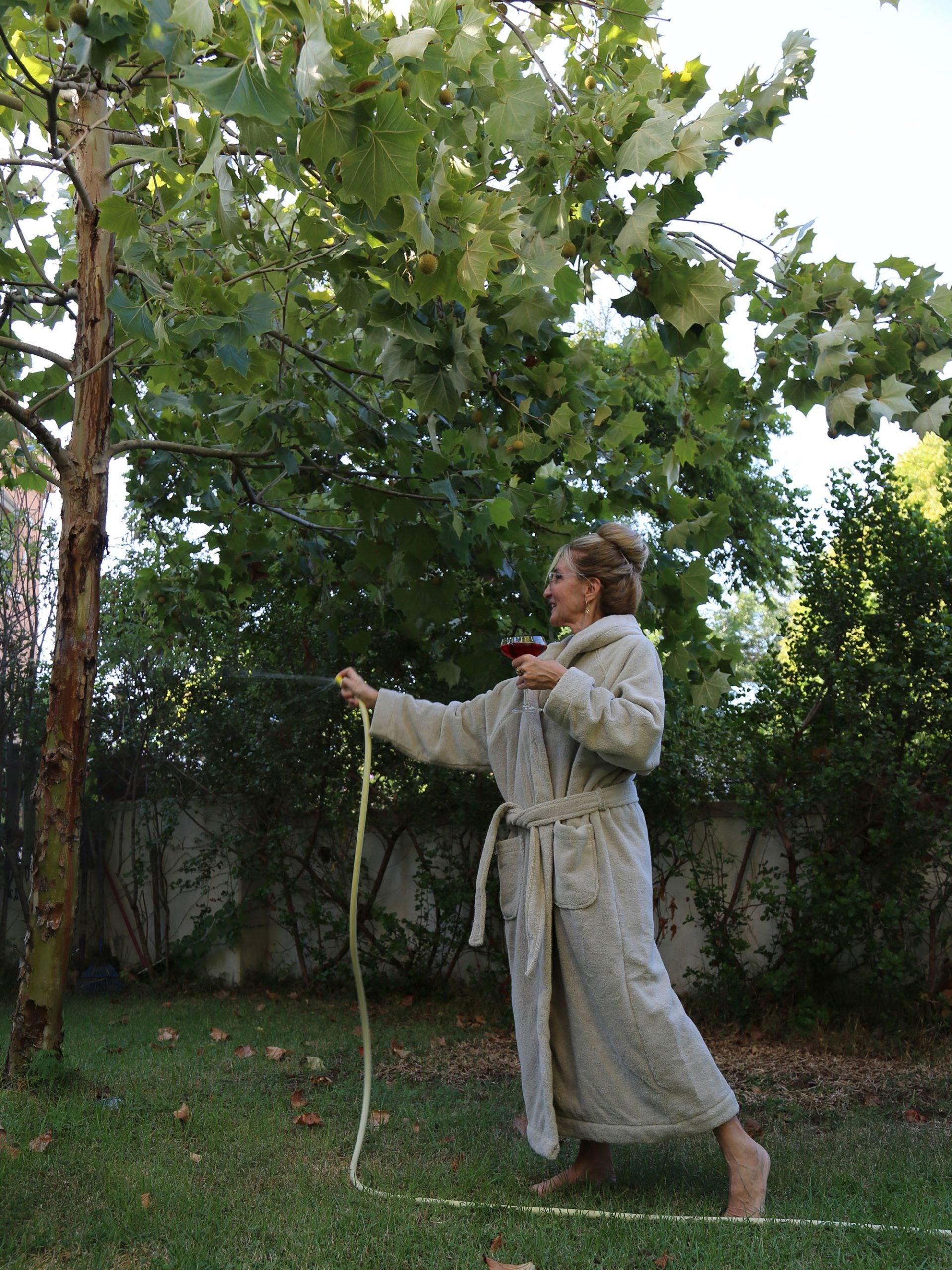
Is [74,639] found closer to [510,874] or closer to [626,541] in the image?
[510,874]

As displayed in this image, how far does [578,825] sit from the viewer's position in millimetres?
3090

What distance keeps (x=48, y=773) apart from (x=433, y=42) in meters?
2.94

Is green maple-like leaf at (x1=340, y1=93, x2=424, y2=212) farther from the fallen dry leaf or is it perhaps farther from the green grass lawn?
the fallen dry leaf

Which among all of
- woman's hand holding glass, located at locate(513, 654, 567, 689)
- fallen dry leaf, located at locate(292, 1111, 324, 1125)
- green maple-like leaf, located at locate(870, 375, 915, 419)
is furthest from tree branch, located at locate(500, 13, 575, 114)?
fallen dry leaf, located at locate(292, 1111, 324, 1125)

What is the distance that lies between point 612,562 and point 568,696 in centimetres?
58

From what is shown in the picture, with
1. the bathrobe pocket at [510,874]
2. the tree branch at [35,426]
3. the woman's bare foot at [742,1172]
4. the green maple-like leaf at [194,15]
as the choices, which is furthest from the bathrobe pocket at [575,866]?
the tree branch at [35,426]

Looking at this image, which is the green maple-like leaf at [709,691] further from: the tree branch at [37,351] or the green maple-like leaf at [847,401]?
the tree branch at [37,351]

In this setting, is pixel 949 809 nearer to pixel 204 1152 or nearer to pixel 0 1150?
pixel 204 1152

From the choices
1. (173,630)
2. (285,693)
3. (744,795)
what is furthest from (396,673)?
(744,795)

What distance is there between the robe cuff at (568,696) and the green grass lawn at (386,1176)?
1294mm

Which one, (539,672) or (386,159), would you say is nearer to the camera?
(386,159)

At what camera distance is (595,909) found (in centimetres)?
298

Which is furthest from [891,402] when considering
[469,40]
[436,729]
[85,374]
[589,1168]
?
[85,374]

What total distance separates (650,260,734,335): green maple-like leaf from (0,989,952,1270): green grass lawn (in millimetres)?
2462
